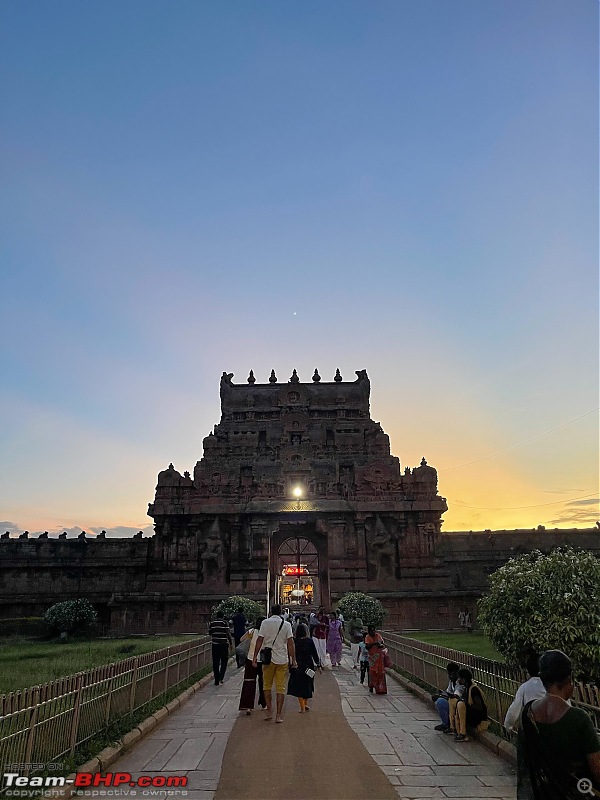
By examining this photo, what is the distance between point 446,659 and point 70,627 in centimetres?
2450

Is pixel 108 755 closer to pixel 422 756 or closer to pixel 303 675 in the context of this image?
pixel 422 756

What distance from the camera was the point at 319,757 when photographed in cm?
737

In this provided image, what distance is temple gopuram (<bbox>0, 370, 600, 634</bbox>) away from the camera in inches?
1248

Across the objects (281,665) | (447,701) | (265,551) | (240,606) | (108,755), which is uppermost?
(265,551)

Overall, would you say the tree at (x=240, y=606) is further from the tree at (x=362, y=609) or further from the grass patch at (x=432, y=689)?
the grass patch at (x=432, y=689)

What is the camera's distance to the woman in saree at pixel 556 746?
3.38 m

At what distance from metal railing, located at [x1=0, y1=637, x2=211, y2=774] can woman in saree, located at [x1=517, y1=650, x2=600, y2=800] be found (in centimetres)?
469

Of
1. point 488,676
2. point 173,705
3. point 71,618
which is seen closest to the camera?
point 488,676

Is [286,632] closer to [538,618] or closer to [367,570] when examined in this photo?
[538,618]

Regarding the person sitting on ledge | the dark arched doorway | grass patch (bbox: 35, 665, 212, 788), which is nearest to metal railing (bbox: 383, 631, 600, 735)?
the person sitting on ledge

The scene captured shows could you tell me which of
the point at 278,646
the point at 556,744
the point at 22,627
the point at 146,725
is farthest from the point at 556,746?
the point at 22,627

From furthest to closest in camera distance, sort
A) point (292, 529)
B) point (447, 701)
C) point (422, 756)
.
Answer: point (292, 529)
point (447, 701)
point (422, 756)

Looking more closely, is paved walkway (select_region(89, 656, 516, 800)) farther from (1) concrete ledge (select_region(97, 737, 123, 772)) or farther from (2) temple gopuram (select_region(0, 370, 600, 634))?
Answer: (2) temple gopuram (select_region(0, 370, 600, 634))

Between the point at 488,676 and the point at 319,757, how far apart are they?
2893 mm
